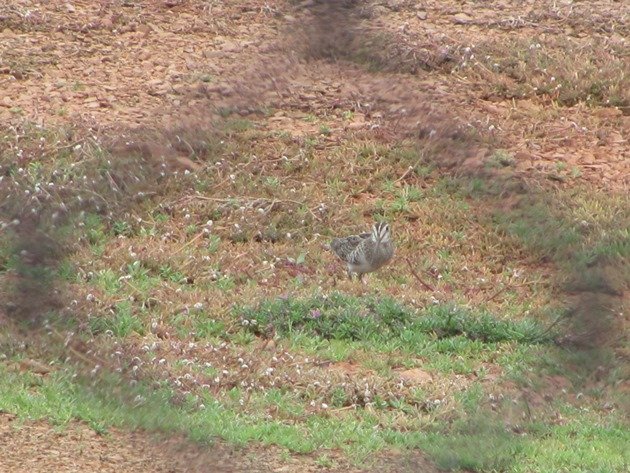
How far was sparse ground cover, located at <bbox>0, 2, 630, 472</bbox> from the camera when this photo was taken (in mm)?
1569

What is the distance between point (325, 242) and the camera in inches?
356

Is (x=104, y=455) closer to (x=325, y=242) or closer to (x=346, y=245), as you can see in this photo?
(x=346, y=245)

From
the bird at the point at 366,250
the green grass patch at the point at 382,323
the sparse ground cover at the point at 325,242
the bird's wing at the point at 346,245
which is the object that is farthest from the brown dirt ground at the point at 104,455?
the bird's wing at the point at 346,245

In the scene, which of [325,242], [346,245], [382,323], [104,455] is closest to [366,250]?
[346,245]

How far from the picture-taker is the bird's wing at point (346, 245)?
8.39m

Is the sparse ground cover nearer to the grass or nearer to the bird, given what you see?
the grass

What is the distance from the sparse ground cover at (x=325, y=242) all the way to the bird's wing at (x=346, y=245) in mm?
135

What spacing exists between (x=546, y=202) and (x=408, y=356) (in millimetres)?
5712

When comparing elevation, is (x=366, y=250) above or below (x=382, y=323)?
above

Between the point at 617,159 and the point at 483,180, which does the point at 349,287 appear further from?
the point at 483,180

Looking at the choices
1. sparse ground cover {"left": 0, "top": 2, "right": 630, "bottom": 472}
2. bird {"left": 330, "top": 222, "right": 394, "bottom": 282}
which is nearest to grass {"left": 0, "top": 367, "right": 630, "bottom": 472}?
sparse ground cover {"left": 0, "top": 2, "right": 630, "bottom": 472}

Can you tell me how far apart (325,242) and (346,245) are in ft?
1.87

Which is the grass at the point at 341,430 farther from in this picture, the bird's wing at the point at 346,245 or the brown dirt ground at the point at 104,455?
the bird's wing at the point at 346,245

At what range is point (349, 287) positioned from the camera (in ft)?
27.1
